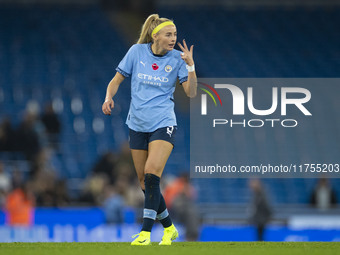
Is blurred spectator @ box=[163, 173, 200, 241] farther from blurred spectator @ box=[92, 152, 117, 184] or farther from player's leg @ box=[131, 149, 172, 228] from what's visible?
player's leg @ box=[131, 149, 172, 228]

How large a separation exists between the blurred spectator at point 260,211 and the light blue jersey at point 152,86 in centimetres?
705

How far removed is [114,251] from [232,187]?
11.6m

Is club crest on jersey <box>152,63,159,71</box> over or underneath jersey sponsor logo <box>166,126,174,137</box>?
over

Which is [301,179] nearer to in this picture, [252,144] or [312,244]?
[252,144]

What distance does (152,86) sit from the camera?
6840mm

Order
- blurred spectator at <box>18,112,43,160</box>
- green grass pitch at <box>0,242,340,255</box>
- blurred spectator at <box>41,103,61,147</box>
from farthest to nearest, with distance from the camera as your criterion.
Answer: blurred spectator at <box>41,103,61,147</box> → blurred spectator at <box>18,112,43,160</box> → green grass pitch at <box>0,242,340,255</box>

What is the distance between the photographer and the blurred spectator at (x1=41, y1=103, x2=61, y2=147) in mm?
16484

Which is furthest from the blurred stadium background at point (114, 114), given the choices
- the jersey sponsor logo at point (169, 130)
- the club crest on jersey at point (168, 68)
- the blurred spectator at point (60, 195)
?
the club crest on jersey at point (168, 68)

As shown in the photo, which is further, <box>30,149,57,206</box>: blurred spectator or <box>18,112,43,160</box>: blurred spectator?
<box>18,112,43,160</box>: blurred spectator

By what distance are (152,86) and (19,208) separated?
23.3 ft

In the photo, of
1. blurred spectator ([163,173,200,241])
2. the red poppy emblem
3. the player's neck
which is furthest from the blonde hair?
blurred spectator ([163,173,200,241])

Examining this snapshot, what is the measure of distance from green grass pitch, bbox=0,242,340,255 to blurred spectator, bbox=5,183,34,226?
6077 mm

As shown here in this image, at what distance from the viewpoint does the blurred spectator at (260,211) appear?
44.7ft

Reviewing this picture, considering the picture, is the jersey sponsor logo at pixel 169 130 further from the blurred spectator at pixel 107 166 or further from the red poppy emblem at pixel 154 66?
the blurred spectator at pixel 107 166
